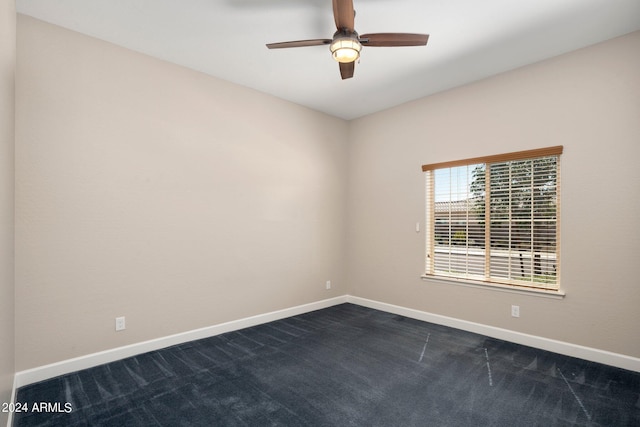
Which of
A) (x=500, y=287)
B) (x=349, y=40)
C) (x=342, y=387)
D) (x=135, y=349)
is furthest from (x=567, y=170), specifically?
(x=135, y=349)

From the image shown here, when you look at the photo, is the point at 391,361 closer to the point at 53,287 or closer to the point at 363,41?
the point at 363,41

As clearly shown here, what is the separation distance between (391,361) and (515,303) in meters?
1.57

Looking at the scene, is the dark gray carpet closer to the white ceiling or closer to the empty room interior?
the empty room interior

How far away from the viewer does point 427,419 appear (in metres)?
2.14

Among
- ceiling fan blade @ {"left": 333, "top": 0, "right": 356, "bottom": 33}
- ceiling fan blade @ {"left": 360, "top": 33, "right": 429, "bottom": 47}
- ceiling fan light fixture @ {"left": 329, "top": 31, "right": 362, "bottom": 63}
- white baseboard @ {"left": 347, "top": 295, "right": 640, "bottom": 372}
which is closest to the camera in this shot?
ceiling fan blade @ {"left": 333, "top": 0, "right": 356, "bottom": 33}

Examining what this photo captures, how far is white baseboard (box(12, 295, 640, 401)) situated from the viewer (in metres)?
2.66

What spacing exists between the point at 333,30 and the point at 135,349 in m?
3.48

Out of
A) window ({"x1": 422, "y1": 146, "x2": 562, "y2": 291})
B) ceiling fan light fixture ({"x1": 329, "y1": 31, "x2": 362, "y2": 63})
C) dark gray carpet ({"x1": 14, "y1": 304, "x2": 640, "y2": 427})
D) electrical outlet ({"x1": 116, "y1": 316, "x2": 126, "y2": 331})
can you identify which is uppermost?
ceiling fan light fixture ({"x1": 329, "y1": 31, "x2": 362, "y2": 63})

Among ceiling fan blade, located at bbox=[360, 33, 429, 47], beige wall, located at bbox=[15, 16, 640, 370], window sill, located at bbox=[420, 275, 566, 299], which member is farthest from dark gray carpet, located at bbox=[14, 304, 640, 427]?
ceiling fan blade, located at bbox=[360, 33, 429, 47]

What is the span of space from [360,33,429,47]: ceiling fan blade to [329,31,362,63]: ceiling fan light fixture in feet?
0.51

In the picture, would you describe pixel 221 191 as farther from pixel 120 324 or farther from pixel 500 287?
pixel 500 287

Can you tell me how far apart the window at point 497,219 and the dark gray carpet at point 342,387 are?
2.72ft

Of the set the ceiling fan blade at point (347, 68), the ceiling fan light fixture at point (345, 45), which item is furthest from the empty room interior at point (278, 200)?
the ceiling fan blade at point (347, 68)

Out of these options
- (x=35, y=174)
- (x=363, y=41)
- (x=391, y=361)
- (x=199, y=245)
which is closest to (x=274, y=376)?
(x=391, y=361)
